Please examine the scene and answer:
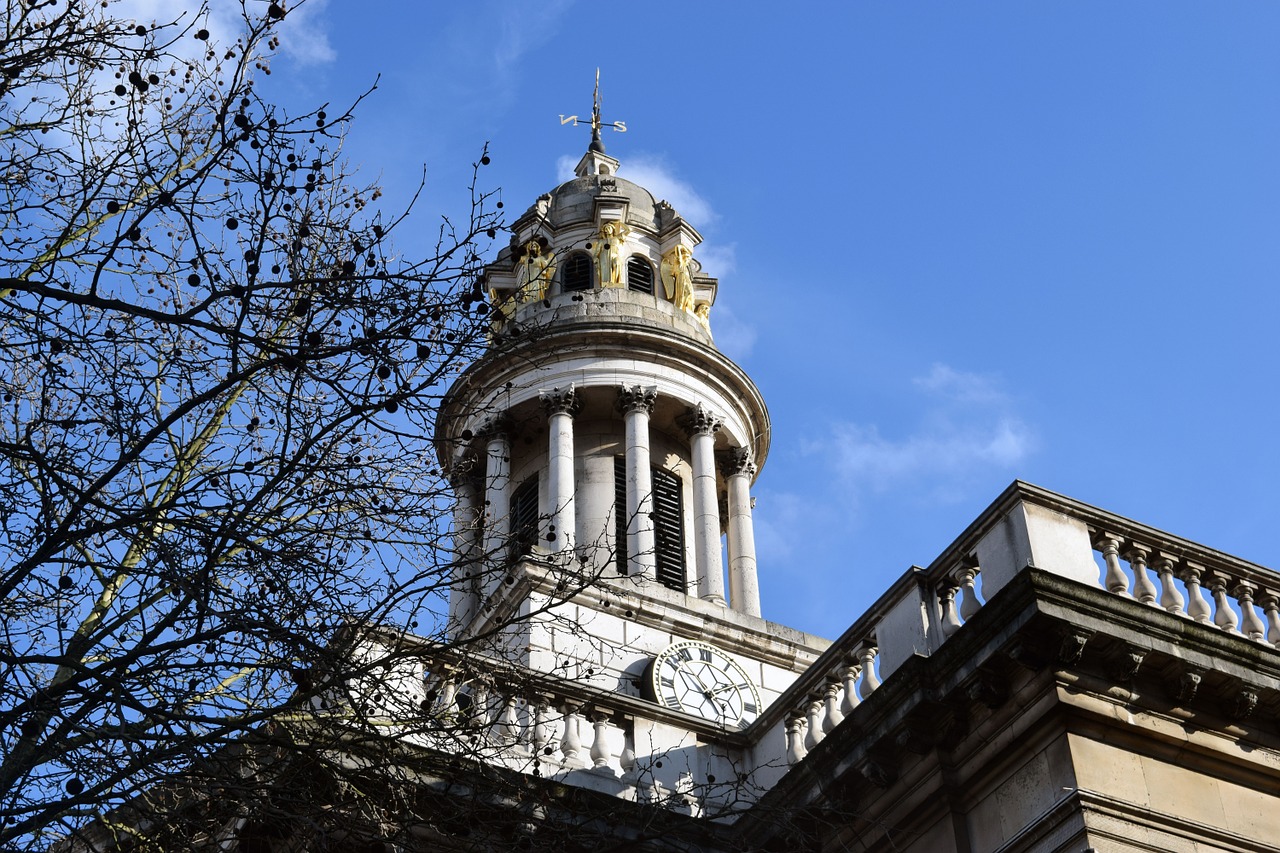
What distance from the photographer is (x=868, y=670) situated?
18453mm

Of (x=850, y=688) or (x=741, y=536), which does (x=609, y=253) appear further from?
(x=850, y=688)

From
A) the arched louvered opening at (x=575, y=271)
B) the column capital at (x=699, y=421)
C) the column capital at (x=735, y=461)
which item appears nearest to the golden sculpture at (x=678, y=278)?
the arched louvered opening at (x=575, y=271)

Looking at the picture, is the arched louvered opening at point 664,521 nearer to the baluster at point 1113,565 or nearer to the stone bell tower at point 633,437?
the stone bell tower at point 633,437

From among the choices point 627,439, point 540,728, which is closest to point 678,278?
point 627,439

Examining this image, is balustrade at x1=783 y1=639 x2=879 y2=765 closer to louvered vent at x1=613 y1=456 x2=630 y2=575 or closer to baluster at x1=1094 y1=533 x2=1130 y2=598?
baluster at x1=1094 y1=533 x2=1130 y2=598

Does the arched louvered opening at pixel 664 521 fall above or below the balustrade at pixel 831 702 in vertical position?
above

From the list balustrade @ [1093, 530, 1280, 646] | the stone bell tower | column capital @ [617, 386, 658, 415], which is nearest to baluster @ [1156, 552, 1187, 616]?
balustrade @ [1093, 530, 1280, 646]

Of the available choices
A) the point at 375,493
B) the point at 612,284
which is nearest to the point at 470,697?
the point at 375,493

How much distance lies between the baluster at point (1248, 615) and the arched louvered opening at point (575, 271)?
18.5m

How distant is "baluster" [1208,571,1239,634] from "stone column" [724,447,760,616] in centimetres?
1183

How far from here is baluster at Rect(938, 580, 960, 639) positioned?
17297 mm

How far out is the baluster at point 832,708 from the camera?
18.8 metres

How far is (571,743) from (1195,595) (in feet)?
21.9

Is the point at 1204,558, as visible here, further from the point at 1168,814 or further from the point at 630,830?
the point at 630,830
